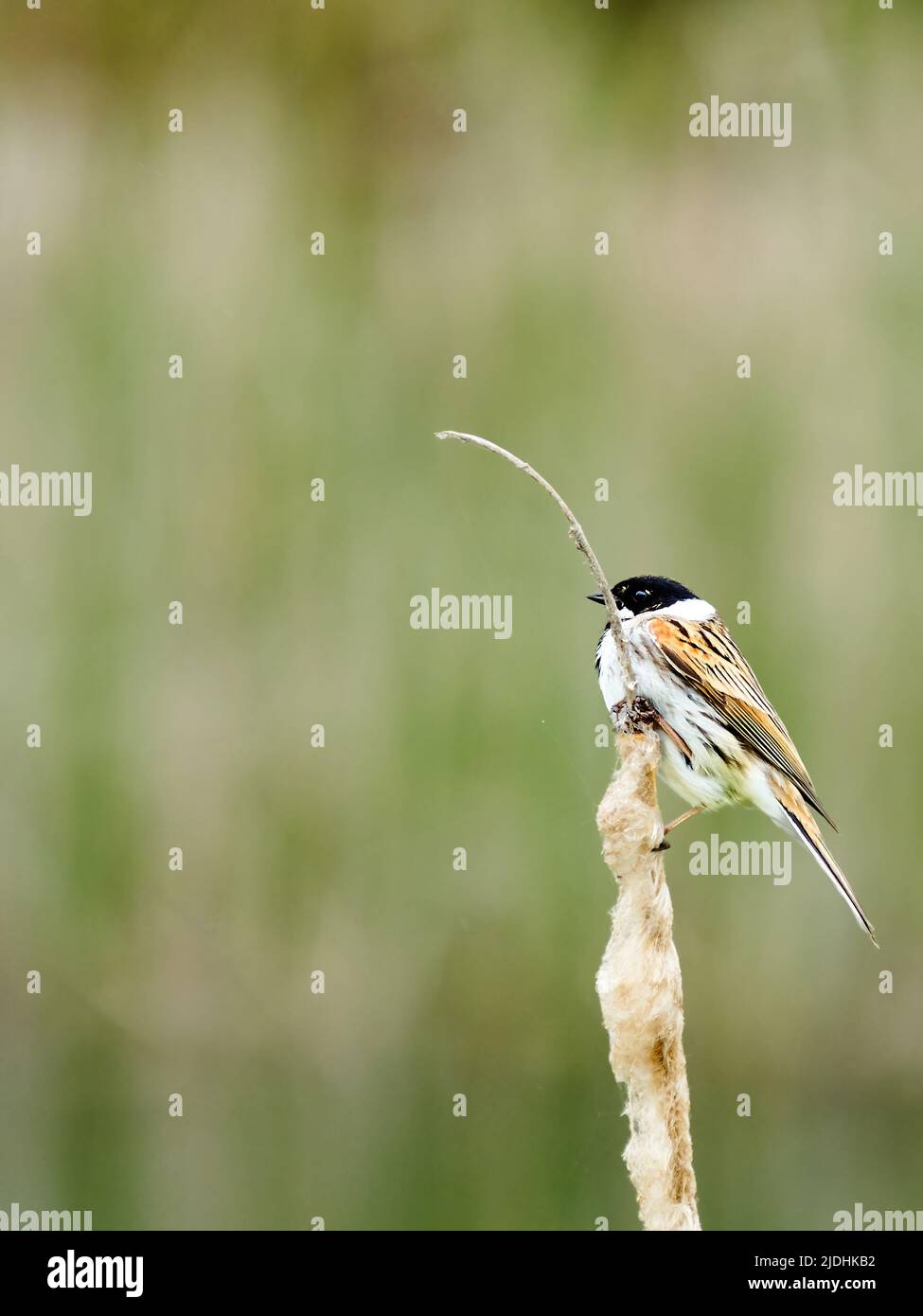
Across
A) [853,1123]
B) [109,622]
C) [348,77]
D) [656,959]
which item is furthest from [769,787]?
[348,77]

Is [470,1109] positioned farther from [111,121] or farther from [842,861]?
[111,121]

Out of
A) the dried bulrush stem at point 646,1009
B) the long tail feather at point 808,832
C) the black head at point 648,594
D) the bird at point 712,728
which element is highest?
the black head at point 648,594

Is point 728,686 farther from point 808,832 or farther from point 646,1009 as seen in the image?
point 646,1009

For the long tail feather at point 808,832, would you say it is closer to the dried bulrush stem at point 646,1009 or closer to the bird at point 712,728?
the bird at point 712,728

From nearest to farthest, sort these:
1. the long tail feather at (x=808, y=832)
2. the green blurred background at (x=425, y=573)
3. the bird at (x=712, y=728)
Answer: the long tail feather at (x=808, y=832), the bird at (x=712, y=728), the green blurred background at (x=425, y=573)

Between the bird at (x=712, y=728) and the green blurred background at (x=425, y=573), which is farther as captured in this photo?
the green blurred background at (x=425, y=573)

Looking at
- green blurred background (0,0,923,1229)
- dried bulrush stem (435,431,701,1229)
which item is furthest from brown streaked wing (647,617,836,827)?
green blurred background (0,0,923,1229)

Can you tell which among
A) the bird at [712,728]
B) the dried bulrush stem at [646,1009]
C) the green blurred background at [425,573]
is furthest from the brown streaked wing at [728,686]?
the green blurred background at [425,573]
